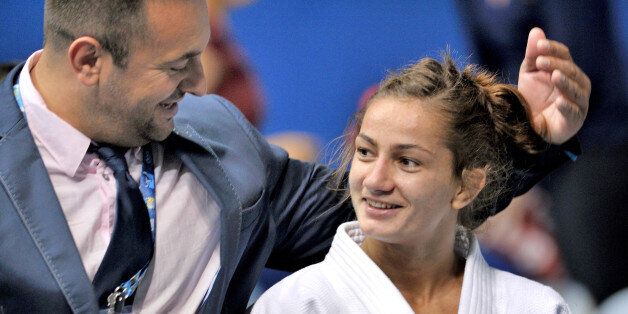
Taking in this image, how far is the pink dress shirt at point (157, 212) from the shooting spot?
154cm

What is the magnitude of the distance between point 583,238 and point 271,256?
2.71 feet

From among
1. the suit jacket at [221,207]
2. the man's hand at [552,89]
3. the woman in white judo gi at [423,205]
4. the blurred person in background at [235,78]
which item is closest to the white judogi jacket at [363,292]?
the woman in white judo gi at [423,205]

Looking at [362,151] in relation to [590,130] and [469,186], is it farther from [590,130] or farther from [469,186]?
[590,130]

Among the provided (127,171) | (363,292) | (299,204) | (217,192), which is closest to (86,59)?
(127,171)

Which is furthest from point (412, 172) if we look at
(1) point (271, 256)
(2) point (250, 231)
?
(1) point (271, 256)

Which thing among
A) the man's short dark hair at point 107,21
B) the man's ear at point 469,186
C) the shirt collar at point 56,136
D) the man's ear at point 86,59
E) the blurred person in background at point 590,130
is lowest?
the blurred person in background at point 590,130

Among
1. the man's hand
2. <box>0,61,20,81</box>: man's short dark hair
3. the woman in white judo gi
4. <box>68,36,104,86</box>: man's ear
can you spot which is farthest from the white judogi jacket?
<box>0,61,20,81</box>: man's short dark hair

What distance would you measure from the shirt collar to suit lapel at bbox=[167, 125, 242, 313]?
0.17 metres

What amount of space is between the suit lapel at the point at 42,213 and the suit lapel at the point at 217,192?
21cm

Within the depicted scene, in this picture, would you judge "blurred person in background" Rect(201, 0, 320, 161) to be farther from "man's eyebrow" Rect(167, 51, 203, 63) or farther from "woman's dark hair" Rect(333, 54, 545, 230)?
"man's eyebrow" Rect(167, 51, 203, 63)

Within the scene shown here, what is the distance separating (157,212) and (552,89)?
27.5 inches

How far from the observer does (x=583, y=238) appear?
2307 millimetres

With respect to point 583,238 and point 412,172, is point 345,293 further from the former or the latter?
point 583,238

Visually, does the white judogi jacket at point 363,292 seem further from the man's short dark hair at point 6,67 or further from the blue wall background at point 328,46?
the man's short dark hair at point 6,67
